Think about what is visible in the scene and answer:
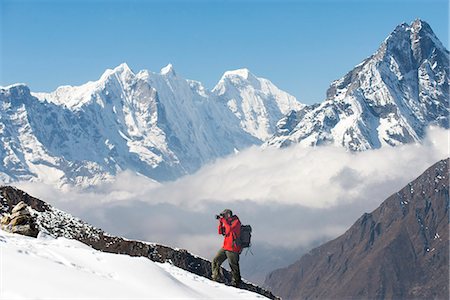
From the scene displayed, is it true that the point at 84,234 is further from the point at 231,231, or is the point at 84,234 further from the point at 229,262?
the point at 231,231

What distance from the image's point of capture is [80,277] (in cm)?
2380

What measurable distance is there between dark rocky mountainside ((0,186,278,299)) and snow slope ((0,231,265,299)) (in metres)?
39.6

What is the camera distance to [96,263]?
Result: 88.1 ft

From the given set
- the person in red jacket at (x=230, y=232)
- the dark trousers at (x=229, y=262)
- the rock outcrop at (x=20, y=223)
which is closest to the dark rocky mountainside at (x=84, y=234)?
the rock outcrop at (x=20, y=223)

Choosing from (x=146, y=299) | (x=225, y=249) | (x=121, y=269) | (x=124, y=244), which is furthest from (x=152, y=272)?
(x=124, y=244)

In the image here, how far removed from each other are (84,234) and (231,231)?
45.5 m

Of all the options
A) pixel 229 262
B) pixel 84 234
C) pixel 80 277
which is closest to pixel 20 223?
pixel 229 262

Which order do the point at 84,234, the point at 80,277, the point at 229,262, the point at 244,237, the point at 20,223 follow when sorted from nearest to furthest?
the point at 80,277, the point at 244,237, the point at 229,262, the point at 20,223, the point at 84,234

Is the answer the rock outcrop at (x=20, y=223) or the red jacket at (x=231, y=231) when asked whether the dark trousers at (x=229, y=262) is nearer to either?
the red jacket at (x=231, y=231)

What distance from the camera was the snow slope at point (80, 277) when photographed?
21406 mm

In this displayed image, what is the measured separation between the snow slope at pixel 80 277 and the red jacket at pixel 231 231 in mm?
2040

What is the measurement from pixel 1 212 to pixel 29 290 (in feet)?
159

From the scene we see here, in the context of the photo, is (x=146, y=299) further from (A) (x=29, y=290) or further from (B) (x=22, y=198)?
(B) (x=22, y=198)

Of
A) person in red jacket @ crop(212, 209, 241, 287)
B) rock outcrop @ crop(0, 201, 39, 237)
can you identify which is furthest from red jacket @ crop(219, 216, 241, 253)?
rock outcrop @ crop(0, 201, 39, 237)
